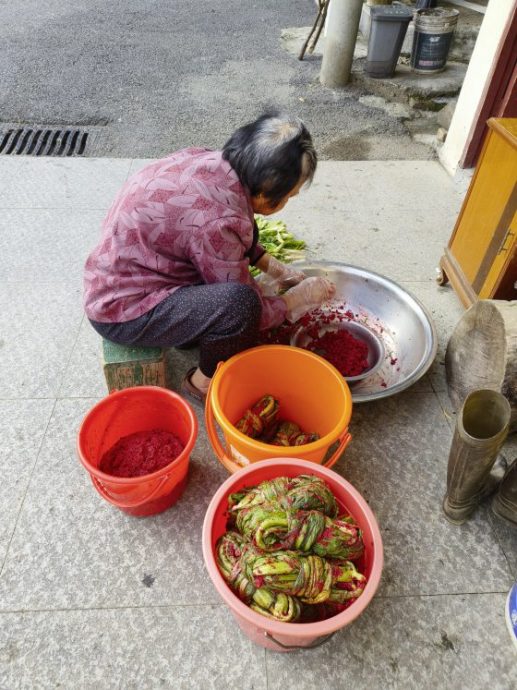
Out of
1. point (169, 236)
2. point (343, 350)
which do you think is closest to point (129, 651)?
point (169, 236)

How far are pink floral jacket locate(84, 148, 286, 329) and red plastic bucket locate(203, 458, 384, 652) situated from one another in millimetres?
734

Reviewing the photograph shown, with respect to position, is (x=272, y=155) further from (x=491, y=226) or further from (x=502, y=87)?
(x=502, y=87)

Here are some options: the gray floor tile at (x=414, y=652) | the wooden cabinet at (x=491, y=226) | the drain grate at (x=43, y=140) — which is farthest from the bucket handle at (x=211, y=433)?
the drain grate at (x=43, y=140)

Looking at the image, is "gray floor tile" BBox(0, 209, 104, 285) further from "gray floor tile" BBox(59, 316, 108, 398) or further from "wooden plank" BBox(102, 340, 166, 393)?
"wooden plank" BBox(102, 340, 166, 393)

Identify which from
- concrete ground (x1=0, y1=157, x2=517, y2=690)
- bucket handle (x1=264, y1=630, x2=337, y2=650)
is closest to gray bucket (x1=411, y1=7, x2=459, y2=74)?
concrete ground (x1=0, y1=157, x2=517, y2=690)

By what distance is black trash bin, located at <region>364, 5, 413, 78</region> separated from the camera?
492 cm

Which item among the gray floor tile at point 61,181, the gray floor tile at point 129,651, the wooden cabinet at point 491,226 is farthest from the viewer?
the gray floor tile at point 61,181

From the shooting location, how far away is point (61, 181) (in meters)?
3.64

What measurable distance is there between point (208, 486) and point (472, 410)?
1025 mm

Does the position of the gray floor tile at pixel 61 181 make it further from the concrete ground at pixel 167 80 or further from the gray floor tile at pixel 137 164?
the concrete ground at pixel 167 80

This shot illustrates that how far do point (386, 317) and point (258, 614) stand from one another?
5.55 feet

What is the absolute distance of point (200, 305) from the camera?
174cm

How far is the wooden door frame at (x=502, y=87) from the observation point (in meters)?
3.05

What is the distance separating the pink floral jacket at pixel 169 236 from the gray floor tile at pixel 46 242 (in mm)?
1098
